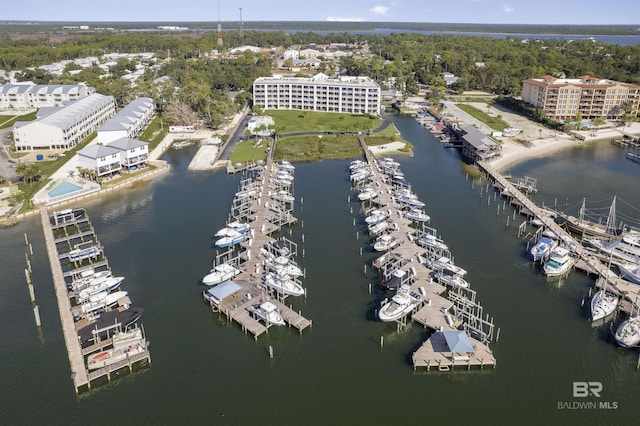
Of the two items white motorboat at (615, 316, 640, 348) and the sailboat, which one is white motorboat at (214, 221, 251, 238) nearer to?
white motorboat at (615, 316, 640, 348)

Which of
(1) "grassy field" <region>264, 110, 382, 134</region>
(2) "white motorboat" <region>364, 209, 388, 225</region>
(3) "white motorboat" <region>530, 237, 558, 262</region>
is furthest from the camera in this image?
(1) "grassy field" <region>264, 110, 382, 134</region>

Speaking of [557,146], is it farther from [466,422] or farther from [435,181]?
[466,422]

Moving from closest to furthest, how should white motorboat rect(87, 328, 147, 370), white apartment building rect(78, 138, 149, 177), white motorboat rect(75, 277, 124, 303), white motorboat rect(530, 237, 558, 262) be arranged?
white motorboat rect(87, 328, 147, 370), white motorboat rect(75, 277, 124, 303), white motorboat rect(530, 237, 558, 262), white apartment building rect(78, 138, 149, 177)

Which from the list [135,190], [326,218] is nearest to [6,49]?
[135,190]

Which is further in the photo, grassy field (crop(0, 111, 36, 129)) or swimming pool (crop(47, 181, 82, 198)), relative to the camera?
grassy field (crop(0, 111, 36, 129))

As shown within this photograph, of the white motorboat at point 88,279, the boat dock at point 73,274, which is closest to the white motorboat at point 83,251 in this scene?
the boat dock at point 73,274

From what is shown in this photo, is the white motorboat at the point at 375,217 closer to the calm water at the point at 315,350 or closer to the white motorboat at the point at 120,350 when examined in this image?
the calm water at the point at 315,350

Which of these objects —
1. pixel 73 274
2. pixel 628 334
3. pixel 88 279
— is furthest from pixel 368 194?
pixel 73 274

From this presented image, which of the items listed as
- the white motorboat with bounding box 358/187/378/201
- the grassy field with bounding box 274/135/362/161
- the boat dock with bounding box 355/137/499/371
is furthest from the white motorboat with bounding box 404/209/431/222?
the grassy field with bounding box 274/135/362/161
